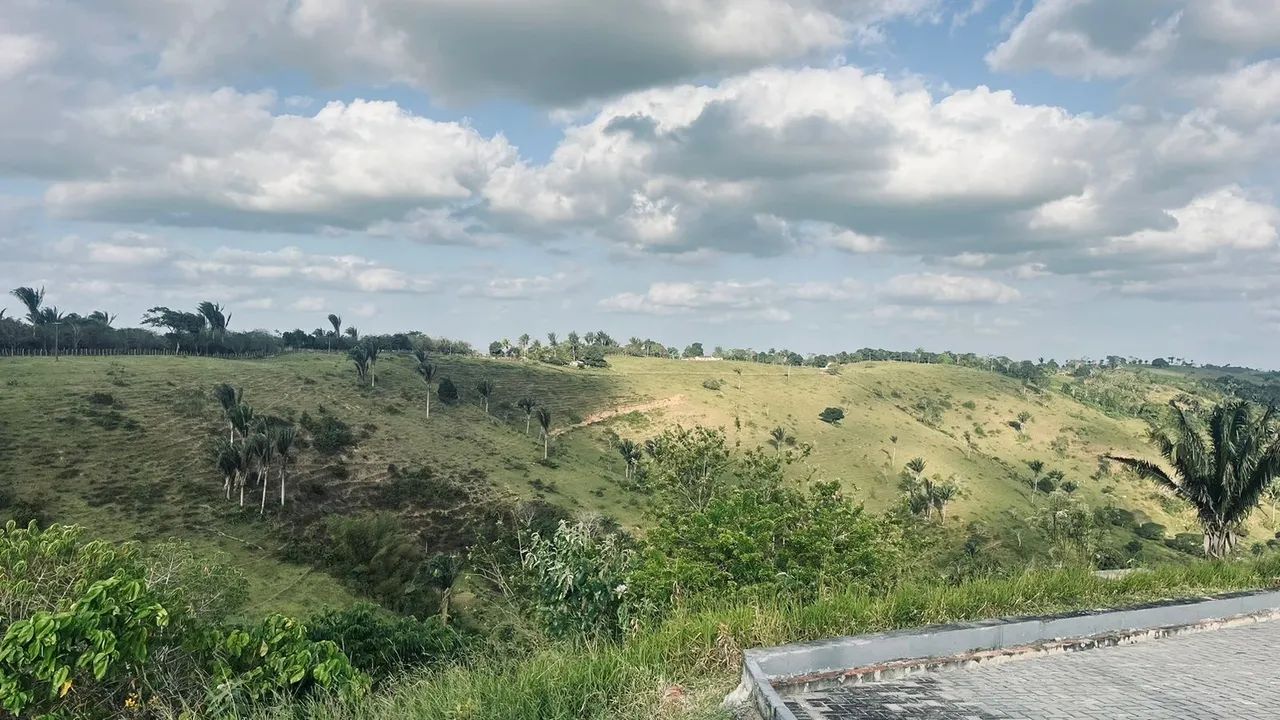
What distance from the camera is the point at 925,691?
6504 mm

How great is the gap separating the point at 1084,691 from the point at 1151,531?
263ft

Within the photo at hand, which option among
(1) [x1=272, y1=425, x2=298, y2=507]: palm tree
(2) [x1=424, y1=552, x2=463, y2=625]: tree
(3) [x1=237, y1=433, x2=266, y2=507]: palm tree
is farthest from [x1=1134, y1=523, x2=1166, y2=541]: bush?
(3) [x1=237, y1=433, x2=266, y2=507]: palm tree

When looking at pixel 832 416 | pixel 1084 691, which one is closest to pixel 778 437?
pixel 832 416

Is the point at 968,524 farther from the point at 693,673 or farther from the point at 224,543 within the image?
the point at 693,673

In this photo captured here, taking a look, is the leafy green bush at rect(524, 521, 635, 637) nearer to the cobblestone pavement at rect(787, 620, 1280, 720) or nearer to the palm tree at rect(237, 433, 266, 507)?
the cobblestone pavement at rect(787, 620, 1280, 720)

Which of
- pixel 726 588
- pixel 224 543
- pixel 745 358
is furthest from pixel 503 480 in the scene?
pixel 745 358

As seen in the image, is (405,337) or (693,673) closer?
(693,673)

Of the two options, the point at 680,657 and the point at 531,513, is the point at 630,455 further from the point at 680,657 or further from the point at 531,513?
the point at 680,657

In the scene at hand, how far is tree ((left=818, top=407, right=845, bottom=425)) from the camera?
9688cm

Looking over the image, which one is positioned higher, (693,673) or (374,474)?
(693,673)

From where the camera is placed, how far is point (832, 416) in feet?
319

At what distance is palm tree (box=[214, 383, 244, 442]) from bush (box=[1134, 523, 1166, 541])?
7844 cm

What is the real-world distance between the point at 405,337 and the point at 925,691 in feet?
381

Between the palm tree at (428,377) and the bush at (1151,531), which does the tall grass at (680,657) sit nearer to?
the palm tree at (428,377)
